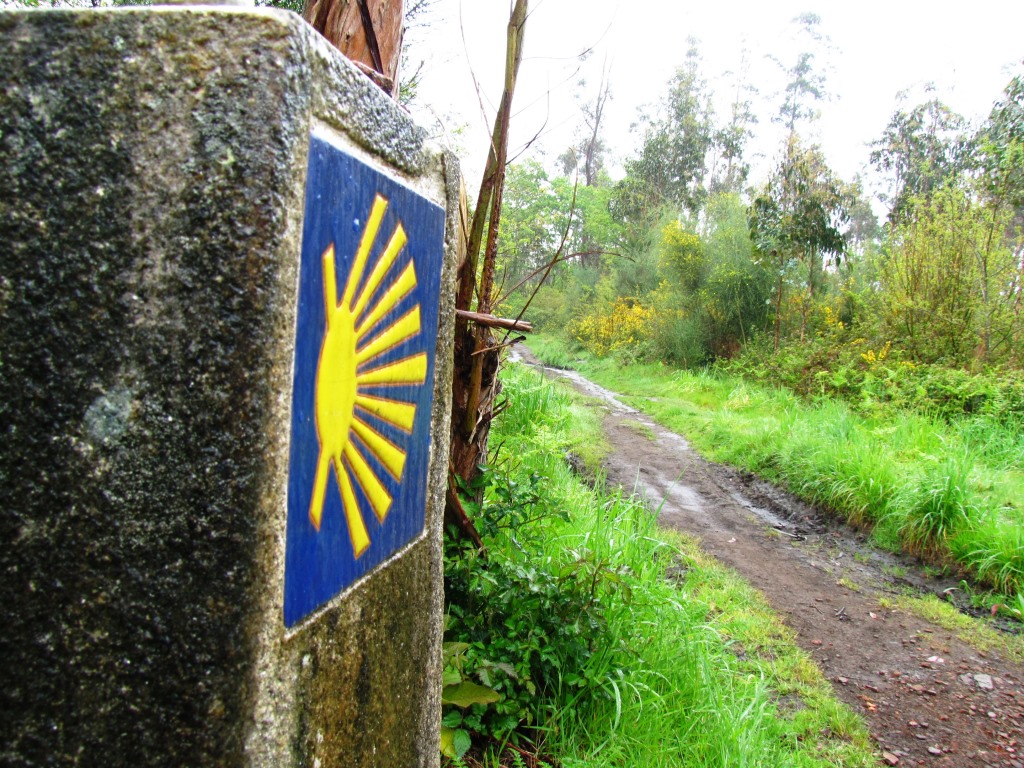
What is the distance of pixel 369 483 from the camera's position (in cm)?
114

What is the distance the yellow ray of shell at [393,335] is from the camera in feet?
3.55

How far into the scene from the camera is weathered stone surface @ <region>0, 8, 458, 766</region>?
0.76 metres

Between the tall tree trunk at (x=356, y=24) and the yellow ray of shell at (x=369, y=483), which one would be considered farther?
the tall tree trunk at (x=356, y=24)

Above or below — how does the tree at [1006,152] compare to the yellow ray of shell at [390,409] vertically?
above

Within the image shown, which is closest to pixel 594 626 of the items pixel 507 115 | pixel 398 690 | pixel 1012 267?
pixel 398 690

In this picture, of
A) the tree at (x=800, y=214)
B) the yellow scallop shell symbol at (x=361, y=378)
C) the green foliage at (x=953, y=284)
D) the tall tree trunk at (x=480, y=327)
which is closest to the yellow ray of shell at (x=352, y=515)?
the yellow scallop shell symbol at (x=361, y=378)

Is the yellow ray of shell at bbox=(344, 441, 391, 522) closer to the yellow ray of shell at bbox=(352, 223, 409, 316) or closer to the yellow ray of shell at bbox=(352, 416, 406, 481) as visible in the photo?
the yellow ray of shell at bbox=(352, 416, 406, 481)

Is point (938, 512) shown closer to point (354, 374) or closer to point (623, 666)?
point (623, 666)

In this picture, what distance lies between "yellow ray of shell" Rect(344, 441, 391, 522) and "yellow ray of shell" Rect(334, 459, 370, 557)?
0.08 feet

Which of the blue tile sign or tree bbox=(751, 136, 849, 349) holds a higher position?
tree bbox=(751, 136, 849, 349)

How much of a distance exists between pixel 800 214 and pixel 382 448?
37.5ft

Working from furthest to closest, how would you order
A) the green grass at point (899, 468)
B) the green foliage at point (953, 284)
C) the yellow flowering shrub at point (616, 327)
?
the yellow flowering shrub at point (616, 327) < the green foliage at point (953, 284) < the green grass at point (899, 468)

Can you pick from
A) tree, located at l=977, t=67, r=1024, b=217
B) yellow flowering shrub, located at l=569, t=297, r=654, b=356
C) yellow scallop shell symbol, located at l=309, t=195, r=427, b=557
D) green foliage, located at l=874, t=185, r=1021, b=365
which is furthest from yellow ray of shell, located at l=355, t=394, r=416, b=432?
yellow flowering shrub, located at l=569, t=297, r=654, b=356

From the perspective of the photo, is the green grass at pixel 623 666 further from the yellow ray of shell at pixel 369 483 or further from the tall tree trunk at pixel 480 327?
the yellow ray of shell at pixel 369 483
